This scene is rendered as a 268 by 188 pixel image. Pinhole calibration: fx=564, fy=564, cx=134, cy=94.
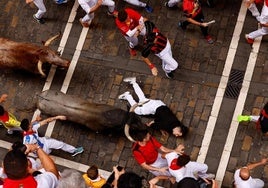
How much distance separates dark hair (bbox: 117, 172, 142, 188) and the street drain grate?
501 cm

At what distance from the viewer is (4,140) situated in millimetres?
15508

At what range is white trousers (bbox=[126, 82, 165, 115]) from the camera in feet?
46.0

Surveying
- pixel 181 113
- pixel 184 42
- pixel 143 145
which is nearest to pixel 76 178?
pixel 143 145

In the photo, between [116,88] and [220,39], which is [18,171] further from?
[220,39]

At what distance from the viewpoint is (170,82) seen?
1500 cm

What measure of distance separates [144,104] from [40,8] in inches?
186

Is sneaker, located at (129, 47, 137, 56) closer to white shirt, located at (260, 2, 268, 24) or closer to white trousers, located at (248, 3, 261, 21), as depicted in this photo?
white trousers, located at (248, 3, 261, 21)

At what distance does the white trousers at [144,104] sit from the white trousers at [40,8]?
12.7ft

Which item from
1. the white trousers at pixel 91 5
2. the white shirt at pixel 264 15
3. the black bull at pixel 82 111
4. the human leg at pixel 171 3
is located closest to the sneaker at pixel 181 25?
the human leg at pixel 171 3

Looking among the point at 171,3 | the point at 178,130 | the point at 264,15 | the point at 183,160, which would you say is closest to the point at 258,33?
the point at 264,15

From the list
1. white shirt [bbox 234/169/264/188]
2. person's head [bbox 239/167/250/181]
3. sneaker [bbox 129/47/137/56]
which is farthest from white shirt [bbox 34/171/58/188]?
sneaker [bbox 129/47/137/56]

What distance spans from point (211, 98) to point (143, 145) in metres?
3.16

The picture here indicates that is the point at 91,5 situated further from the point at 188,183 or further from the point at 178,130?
the point at 188,183

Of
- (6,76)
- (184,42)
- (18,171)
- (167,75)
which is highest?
(184,42)
